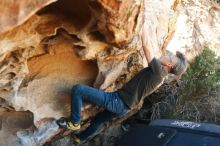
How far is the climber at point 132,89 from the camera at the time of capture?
11.7ft

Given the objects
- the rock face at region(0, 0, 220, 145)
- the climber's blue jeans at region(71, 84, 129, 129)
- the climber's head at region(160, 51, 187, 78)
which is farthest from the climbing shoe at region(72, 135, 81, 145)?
the climber's head at region(160, 51, 187, 78)

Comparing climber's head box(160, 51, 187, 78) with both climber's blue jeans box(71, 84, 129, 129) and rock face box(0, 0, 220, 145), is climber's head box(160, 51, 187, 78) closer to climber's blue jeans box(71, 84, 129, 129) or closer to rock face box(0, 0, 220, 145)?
rock face box(0, 0, 220, 145)

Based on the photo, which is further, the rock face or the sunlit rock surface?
the rock face

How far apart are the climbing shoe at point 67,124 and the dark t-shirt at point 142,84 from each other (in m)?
0.44

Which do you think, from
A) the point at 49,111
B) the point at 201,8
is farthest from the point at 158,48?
the point at 201,8

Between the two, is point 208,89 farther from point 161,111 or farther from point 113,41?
point 113,41

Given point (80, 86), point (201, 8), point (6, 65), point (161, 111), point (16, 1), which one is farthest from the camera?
point (201, 8)

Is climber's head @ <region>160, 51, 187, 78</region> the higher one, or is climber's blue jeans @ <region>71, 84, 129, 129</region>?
climber's head @ <region>160, 51, 187, 78</region>

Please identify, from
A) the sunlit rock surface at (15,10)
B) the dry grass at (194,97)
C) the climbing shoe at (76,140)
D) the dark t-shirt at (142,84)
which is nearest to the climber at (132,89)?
the dark t-shirt at (142,84)

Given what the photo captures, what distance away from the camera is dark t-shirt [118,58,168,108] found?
3.57 metres

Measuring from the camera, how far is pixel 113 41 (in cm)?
327

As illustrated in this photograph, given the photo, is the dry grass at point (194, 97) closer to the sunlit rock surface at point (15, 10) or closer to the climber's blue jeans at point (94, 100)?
the climber's blue jeans at point (94, 100)

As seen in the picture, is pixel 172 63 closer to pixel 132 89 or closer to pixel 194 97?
pixel 132 89

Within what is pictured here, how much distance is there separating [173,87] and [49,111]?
188 centimetres
